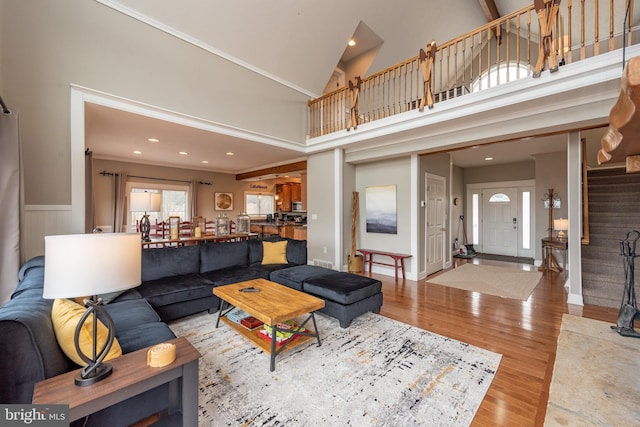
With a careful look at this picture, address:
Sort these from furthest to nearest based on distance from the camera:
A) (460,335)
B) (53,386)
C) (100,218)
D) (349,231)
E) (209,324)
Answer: (100,218)
(349,231)
(209,324)
(460,335)
(53,386)

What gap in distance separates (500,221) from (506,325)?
5.62 m

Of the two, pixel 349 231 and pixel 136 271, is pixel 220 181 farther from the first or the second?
pixel 136 271

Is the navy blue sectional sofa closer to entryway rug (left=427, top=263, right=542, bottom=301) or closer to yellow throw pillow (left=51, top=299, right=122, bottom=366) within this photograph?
yellow throw pillow (left=51, top=299, right=122, bottom=366)

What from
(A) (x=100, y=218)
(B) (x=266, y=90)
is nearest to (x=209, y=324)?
(B) (x=266, y=90)

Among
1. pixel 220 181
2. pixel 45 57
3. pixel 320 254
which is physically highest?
pixel 45 57

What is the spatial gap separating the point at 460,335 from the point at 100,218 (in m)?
7.89

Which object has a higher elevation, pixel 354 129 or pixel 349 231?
pixel 354 129

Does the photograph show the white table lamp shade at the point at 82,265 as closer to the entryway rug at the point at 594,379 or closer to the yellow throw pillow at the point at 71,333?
the yellow throw pillow at the point at 71,333

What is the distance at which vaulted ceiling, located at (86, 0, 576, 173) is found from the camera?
12.6 ft

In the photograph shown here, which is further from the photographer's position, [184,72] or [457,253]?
[457,253]

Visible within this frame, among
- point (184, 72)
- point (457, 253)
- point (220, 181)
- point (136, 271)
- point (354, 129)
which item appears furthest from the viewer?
point (220, 181)

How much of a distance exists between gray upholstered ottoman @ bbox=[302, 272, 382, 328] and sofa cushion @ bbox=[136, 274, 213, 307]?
1244 millimetres

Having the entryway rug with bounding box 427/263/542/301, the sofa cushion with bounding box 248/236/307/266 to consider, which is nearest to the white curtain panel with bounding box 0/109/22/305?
the sofa cushion with bounding box 248/236/307/266

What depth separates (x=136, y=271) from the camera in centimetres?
125
